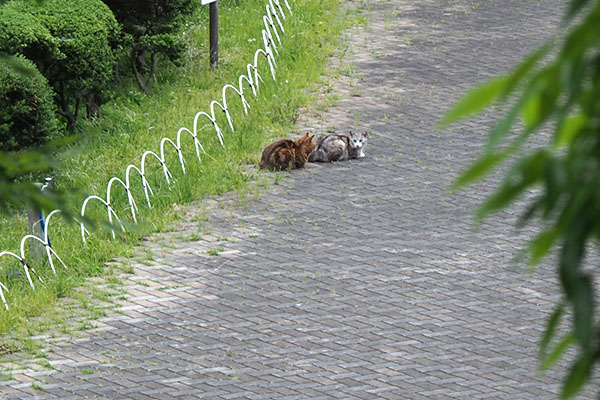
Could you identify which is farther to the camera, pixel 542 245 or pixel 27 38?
pixel 27 38

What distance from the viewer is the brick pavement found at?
8.53 meters

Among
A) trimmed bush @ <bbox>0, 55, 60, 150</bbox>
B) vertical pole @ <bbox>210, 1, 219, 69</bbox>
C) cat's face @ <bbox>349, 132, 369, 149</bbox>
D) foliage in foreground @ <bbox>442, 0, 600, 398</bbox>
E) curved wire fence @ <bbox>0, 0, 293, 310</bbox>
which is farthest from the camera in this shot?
vertical pole @ <bbox>210, 1, 219, 69</bbox>

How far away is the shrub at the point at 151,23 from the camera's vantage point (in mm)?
15836

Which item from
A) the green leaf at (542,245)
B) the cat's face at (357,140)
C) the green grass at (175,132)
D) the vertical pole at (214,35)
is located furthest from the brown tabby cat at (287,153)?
the green leaf at (542,245)

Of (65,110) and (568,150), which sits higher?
(568,150)

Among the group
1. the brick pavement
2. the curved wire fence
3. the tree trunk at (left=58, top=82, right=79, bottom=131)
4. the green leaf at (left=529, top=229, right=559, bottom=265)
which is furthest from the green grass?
the green leaf at (left=529, top=229, right=559, bottom=265)

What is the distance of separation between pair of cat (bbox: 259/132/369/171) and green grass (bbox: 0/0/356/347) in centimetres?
37

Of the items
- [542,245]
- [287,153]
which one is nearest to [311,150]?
[287,153]

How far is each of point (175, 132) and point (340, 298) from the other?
5.36 meters

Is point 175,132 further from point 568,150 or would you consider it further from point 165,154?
point 568,150

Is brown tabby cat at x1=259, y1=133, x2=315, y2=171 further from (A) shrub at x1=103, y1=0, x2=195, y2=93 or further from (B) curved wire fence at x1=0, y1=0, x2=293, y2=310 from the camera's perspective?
(A) shrub at x1=103, y1=0, x2=195, y2=93

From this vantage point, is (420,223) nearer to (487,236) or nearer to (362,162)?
(487,236)

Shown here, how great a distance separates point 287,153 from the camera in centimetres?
1304

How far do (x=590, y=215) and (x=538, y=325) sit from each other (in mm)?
8082
